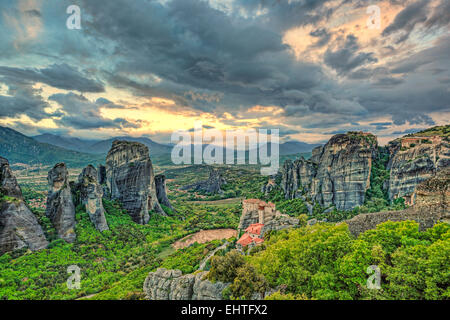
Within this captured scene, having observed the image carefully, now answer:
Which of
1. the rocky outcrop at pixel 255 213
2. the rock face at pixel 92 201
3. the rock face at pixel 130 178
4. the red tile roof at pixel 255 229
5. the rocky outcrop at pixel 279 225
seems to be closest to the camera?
the rocky outcrop at pixel 279 225

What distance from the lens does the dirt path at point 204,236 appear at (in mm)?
50375

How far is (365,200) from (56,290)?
5948cm

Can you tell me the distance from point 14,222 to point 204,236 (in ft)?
115

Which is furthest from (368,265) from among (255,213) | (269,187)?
(269,187)

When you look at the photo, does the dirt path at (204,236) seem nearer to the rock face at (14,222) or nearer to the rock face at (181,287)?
the rock face at (14,222)

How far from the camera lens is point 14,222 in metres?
34.1

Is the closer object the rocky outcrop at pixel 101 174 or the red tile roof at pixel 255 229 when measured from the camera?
the red tile roof at pixel 255 229

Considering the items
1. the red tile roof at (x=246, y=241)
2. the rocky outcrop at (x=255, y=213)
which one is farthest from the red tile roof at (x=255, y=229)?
the rocky outcrop at (x=255, y=213)

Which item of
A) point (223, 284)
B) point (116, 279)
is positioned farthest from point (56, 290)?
point (223, 284)

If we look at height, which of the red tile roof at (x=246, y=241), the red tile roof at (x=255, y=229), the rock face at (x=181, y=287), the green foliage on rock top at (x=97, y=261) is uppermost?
the rock face at (x=181, y=287)

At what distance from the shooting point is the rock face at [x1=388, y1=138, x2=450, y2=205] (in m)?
44.6

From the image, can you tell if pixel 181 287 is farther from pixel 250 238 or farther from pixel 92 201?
pixel 92 201

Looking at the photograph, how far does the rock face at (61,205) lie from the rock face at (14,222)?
3.11m
